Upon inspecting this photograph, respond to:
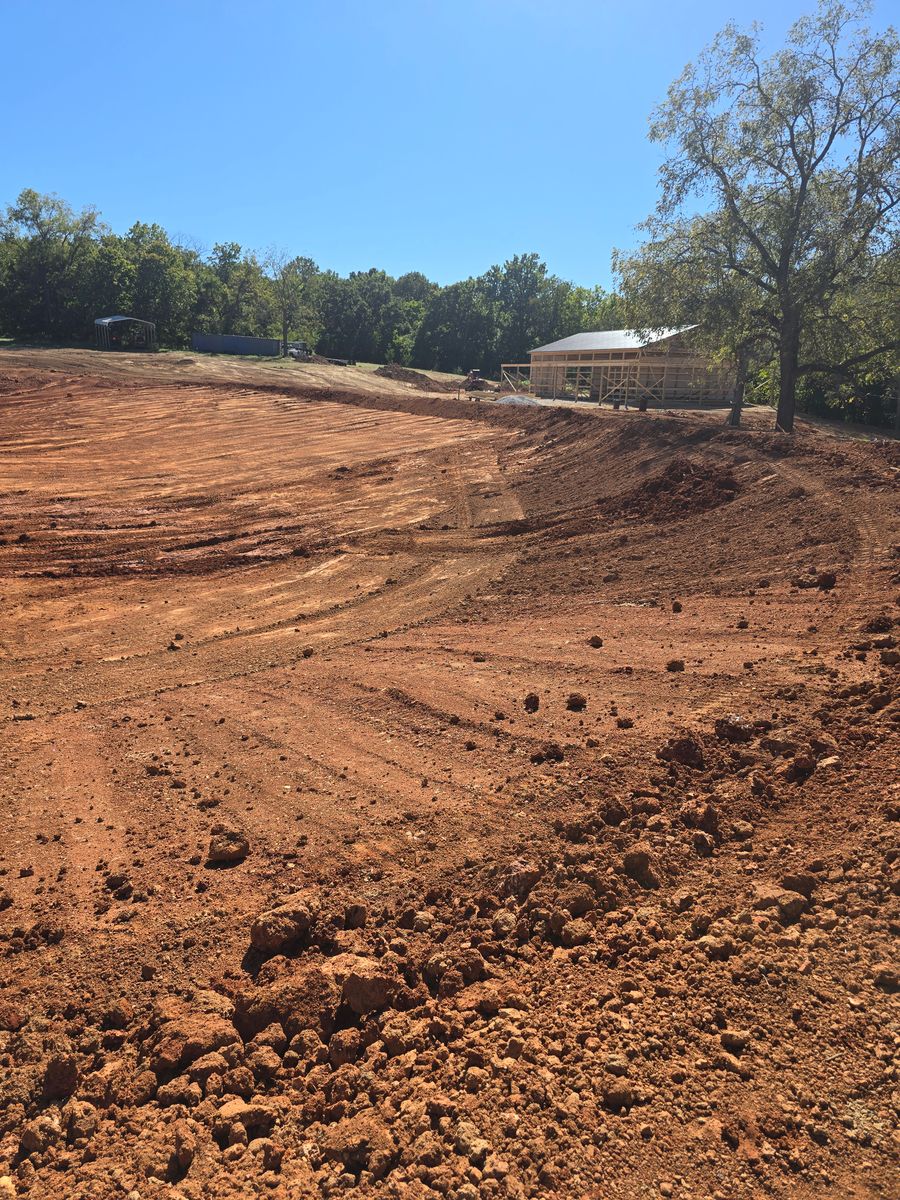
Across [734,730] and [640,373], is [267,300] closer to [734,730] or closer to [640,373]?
[640,373]

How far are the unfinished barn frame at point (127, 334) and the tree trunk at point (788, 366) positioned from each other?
58.7 meters

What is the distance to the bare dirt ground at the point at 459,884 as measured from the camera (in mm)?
2914

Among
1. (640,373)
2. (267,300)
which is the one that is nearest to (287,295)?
(267,300)

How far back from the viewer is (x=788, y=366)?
22.8m

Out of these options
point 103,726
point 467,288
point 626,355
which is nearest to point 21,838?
point 103,726

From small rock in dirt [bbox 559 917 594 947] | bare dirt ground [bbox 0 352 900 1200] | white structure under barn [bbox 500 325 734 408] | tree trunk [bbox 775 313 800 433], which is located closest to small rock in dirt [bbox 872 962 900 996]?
bare dirt ground [bbox 0 352 900 1200]

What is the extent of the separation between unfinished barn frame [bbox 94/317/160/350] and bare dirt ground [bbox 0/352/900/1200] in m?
62.5

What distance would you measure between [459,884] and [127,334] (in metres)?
74.7

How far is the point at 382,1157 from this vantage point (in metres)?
2.84

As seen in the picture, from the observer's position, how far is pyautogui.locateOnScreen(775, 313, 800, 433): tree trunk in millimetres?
22438

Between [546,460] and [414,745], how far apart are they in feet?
54.8

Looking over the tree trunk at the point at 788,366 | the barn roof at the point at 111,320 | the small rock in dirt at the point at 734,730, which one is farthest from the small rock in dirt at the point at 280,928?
the barn roof at the point at 111,320

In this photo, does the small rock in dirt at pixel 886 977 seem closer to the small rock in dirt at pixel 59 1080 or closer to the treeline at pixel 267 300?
the small rock in dirt at pixel 59 1080

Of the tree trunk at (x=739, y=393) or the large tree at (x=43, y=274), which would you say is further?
the large tree at (x=43, y=274)
